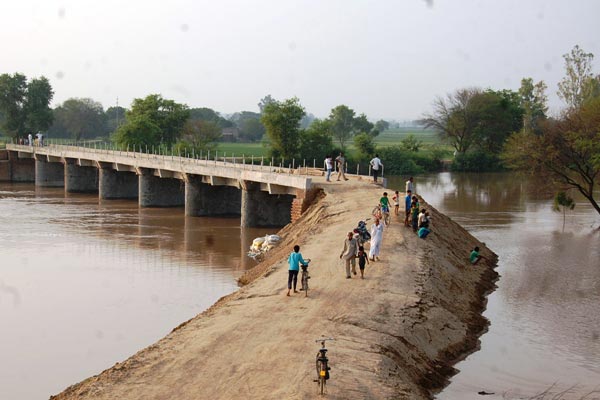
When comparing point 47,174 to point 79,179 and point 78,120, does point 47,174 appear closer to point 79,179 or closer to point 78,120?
point 79,179

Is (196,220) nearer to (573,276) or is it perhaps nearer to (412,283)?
(573,276)

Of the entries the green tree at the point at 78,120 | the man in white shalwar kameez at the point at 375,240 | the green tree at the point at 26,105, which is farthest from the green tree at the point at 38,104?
the man in white shalwar kameez at the point at 375,240

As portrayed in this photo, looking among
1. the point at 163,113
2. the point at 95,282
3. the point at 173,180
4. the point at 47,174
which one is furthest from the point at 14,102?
the point at 95,282

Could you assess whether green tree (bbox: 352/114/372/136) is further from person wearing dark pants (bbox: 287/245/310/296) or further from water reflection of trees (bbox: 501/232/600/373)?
person wearing dark pants (bbox: 287/245/310/296)

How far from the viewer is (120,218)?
166 feet

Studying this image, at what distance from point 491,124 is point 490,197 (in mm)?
39395

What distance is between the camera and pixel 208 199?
51.7m

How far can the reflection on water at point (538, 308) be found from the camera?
60.4 ft

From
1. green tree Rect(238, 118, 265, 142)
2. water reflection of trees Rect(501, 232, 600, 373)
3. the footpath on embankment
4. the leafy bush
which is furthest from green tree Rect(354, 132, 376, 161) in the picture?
green tree Rect(238, 118, 265, 142)

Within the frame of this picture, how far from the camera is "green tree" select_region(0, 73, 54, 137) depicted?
3871 inches

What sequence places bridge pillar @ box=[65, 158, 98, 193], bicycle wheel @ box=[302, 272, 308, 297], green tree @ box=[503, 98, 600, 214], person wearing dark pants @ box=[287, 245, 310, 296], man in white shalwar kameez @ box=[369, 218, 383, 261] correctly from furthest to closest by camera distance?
bridge pillar @ box=[65, 158, 98, 193]
green tree @ box=[503, 98, 600, 214]
man in white shalwar kameez @ box=[369, 218, 383, 261]
bicycle wheel @ box=[302, 272, 308, 297]
person wearing dark pants @ box=[287, 245, 310, 296]

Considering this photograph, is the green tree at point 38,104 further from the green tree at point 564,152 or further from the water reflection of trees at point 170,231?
the green tree at point 564,152

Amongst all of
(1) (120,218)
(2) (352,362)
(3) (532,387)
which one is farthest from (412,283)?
(1) (120,218)

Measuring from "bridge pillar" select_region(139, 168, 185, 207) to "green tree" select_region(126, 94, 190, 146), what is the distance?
33.3 meters
